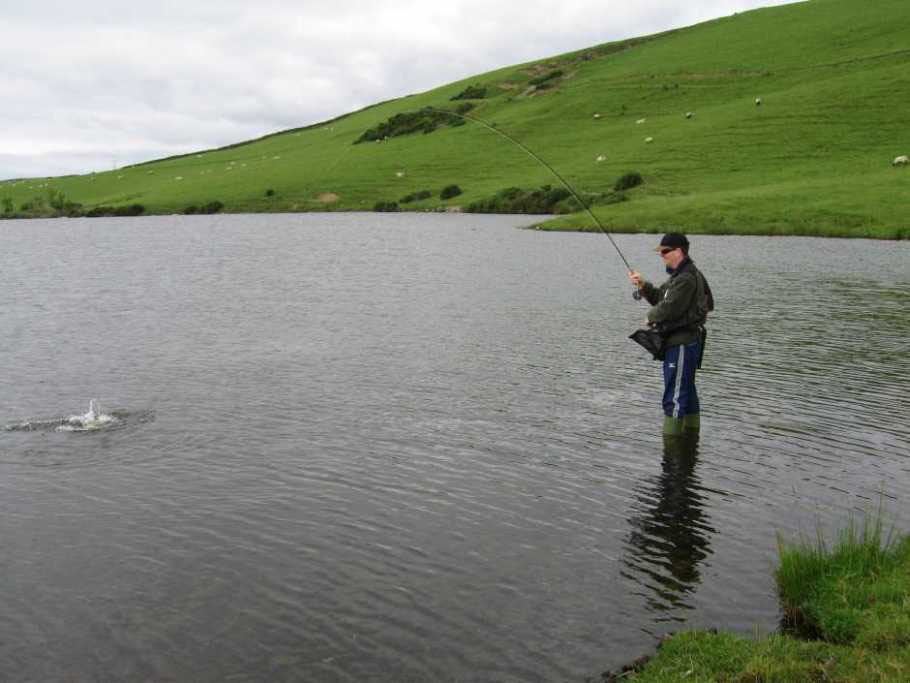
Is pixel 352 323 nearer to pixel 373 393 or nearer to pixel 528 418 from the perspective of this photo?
pixel 373 393

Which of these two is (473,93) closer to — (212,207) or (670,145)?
(212,207)

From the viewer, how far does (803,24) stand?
127625 mm

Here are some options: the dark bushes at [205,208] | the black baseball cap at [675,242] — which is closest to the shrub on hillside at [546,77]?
the dark bushes at [205,208]

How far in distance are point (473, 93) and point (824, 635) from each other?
149586mm

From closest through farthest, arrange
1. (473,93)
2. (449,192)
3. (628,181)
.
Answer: (628,181)
(449,192)
(473,93)

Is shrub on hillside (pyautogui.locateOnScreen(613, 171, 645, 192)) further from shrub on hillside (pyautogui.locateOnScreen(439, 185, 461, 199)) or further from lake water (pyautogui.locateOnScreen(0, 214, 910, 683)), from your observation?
lake water (pyautogui.locateOnScreen(0, 214, 910, 683))

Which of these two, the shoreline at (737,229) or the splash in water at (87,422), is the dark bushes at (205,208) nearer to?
the shoreline at (737,229)

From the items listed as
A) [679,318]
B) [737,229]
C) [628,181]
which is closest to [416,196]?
[628,181]

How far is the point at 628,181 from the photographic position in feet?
262

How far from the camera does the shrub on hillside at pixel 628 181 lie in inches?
3115

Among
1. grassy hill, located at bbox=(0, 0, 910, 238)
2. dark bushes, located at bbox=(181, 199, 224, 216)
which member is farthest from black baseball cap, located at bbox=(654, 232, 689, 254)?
dark bushes, located at bbox=(181, 199, 224, 216)

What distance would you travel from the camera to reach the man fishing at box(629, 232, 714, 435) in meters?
14.2

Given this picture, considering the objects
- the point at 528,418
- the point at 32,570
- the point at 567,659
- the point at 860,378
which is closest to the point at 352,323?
the point at 528,418

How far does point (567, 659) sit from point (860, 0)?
14585 cm
